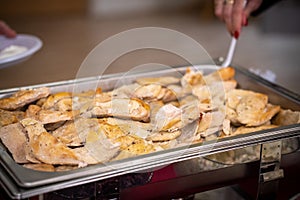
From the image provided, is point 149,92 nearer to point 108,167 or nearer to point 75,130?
point 75,130

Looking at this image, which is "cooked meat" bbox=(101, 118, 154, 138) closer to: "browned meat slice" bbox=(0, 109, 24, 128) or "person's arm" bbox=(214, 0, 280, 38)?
"browned meat slice" bbox=(0, 109, 24, 128)

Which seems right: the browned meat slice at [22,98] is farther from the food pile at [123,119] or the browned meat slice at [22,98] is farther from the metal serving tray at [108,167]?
the metal serving tray at [108,167]

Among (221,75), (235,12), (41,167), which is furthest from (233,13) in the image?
(41,167)

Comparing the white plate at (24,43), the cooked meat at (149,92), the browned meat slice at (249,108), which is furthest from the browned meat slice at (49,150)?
the white plate at (24,43)

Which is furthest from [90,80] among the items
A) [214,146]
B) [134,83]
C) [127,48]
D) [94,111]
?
[127,48]

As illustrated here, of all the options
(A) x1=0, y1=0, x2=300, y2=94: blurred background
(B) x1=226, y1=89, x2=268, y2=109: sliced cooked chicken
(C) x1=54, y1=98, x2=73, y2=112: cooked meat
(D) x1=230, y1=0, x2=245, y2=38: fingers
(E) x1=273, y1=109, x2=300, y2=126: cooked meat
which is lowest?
(A) x1=0, y1=0, x2=300, y2=94: blurred background

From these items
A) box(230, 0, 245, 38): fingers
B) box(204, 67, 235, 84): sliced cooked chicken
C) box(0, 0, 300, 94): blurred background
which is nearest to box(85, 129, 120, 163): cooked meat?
box(204, 67, 235, 84): sliced cooked chicken
